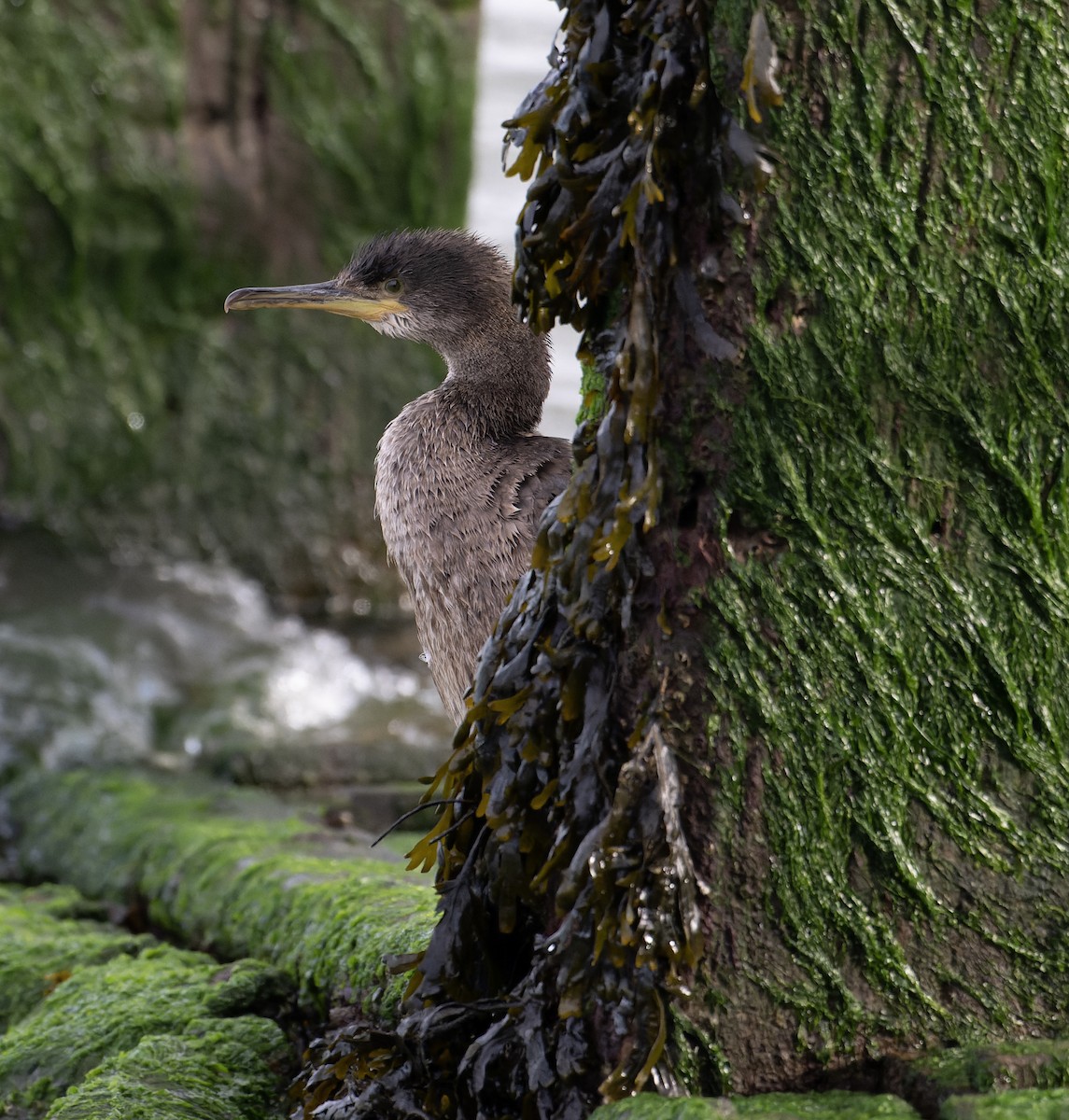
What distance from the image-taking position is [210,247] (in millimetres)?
7766

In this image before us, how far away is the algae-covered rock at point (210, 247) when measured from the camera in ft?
24.1

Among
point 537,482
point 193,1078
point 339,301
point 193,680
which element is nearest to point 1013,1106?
point 193,1078

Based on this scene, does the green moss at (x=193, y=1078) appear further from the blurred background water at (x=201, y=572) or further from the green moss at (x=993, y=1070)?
the blurred background water at (x=201, y=572)

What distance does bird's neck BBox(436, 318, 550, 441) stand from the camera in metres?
3.92

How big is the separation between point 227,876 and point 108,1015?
2.80 ft

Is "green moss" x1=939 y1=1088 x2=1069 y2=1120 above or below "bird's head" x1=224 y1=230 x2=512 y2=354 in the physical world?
below

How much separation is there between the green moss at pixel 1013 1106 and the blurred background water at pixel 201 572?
4144mm

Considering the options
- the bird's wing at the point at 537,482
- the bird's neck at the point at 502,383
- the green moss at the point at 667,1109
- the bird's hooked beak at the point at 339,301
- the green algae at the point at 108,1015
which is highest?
the bird's hooked beak at the point at 339,301

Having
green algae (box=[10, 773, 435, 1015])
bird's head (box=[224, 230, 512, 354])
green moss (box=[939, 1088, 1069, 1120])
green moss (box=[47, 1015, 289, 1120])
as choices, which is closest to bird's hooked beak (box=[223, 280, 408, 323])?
bird's head (box=[224, 230, 512, 354])

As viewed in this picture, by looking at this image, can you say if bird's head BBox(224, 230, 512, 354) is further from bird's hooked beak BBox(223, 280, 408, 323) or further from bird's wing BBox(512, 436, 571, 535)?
bird's wing BBox(512, 436, 571, 535)

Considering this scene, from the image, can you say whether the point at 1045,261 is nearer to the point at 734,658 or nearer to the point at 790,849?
the point at 734,658

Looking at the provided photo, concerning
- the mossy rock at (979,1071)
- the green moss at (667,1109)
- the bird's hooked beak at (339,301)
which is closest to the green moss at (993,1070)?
the mossy rock at (979,1071)

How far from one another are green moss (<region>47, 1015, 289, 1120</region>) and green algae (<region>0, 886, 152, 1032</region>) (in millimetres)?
800

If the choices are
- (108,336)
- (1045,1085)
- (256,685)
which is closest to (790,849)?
(1045,1085)
